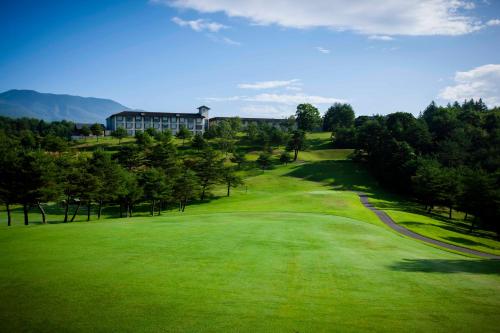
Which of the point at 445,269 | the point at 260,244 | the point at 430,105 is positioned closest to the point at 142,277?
the point at 260,244

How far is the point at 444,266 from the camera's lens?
22.4 m

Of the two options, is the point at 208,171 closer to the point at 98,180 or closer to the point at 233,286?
the point at 98,180

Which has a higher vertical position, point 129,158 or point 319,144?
point 319,144

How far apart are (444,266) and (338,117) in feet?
555

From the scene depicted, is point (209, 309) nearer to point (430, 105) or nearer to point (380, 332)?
point (380, 332)

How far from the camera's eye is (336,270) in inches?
770

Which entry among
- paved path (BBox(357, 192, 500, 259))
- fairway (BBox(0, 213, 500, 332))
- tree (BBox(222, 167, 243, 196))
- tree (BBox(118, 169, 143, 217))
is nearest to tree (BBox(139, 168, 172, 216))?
tree (BBox(118, 169, 143, 217))

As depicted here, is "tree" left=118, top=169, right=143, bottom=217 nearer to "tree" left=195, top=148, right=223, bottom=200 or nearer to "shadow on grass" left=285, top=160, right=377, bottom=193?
"tree" left=195, top=148, right=223, bottom=200

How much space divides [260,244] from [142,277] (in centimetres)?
1119

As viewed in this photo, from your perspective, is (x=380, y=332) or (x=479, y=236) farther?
(x=479, y=236)

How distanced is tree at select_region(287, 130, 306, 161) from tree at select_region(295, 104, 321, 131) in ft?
111

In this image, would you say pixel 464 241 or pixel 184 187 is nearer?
pixel 464 241

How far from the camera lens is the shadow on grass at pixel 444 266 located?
68.6ft

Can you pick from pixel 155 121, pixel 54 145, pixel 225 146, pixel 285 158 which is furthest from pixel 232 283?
pixel 155 121
